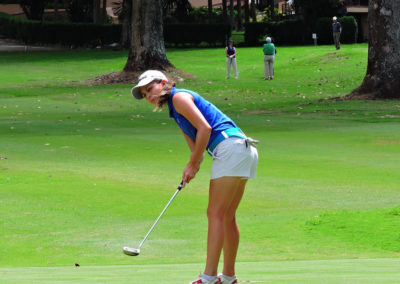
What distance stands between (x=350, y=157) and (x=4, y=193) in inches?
279

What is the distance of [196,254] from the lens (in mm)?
9203

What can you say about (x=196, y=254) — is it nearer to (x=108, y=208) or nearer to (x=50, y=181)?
(x=108, y=208)

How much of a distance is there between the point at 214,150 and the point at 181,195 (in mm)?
6512

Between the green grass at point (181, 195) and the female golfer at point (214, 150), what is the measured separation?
48cm

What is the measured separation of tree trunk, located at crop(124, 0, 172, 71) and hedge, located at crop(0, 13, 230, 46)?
21584 millimetres

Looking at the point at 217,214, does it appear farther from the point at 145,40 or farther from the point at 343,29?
the point at 343,29

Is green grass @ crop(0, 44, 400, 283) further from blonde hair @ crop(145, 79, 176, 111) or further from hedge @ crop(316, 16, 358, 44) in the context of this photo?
hedge @ crop(316, 16, 358, 44)

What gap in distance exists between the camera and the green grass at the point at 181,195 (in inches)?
347

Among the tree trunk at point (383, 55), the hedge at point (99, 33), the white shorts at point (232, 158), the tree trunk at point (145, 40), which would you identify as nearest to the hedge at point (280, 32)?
the hedge at point (99, 33)

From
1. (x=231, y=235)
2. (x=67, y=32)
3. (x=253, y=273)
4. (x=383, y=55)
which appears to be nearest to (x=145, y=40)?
(x=383, y=55)

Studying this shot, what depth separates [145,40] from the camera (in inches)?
1667

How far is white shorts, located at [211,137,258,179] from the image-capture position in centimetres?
655

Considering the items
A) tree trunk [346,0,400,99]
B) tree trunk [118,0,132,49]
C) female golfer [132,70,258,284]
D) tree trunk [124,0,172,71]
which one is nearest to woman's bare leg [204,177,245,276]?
female golfer [132,70,258,284]

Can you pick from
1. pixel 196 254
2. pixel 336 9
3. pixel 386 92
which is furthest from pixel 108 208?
pixel 336 9
